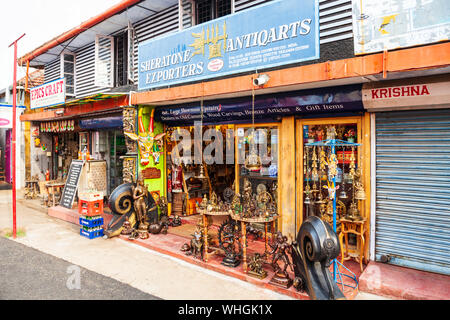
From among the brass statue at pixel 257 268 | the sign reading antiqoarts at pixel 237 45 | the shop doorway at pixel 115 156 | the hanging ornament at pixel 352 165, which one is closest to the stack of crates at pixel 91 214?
the sign reading antiqoarts at pixel 237 45

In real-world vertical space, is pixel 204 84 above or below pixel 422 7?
below

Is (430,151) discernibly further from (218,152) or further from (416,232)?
(218,152)

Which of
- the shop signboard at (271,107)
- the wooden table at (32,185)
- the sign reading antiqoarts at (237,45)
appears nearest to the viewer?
the sign reading antiqoarts at (237,45)

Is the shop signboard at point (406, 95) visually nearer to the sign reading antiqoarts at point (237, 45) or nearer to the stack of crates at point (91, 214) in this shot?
the sign reading antiqoarts at point (237, 45)

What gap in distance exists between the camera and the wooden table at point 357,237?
619cm

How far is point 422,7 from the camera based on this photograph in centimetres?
480

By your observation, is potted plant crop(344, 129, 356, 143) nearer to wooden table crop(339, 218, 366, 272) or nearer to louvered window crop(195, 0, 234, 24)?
wooden table crop(339, 218, 366, 272)

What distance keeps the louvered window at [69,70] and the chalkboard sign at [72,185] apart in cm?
445

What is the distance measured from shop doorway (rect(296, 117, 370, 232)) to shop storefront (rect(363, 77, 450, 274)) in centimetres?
46

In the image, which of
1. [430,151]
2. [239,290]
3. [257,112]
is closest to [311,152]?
[257,112]

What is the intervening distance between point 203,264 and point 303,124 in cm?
421

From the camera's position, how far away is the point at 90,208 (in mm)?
8703

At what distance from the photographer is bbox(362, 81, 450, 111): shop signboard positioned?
17.0ft
